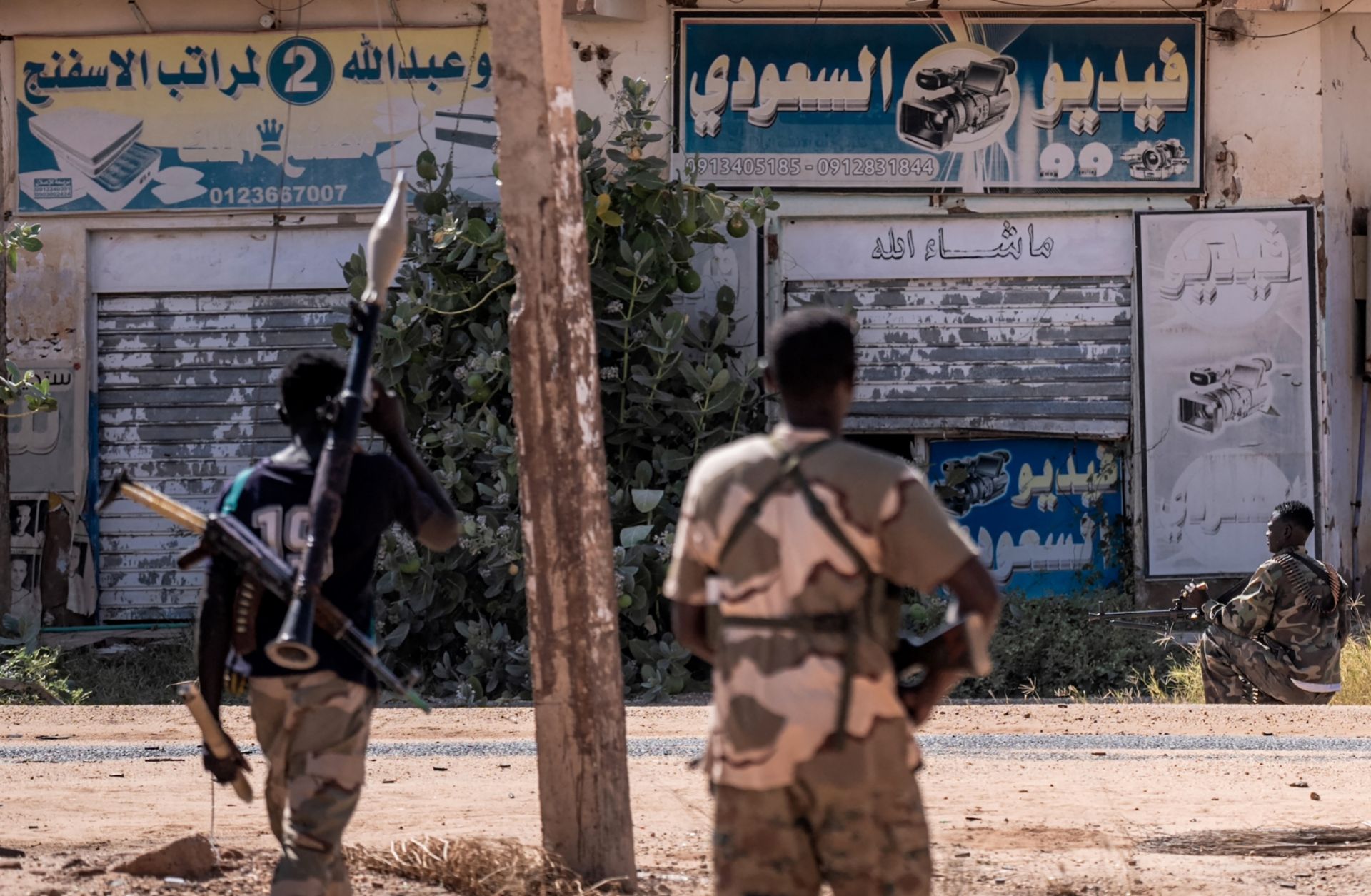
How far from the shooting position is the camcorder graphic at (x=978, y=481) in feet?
40.7

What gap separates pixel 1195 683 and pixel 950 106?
16.3 ft

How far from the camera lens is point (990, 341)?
12.4 m

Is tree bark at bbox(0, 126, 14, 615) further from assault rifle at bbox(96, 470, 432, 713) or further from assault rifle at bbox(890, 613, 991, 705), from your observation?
assault rifle at bbox(890, 613, 991, 705)

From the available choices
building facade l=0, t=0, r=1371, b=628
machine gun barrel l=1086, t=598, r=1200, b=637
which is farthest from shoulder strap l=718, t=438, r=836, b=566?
building facade l=0, t=0, r=1371, b=628

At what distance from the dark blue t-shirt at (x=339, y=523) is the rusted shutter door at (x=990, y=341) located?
9.05m

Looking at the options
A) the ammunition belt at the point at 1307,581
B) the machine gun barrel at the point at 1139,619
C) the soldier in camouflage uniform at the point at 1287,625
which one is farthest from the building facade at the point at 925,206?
the ammunition belt at the point at 1307,581

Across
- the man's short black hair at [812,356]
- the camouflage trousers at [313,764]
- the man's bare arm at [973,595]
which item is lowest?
the camouflage trousers at [313,764]

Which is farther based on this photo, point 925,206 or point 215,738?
point 925,206

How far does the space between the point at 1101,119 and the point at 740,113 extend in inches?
112

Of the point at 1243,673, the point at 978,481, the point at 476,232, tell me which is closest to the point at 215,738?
the point at 1243,673

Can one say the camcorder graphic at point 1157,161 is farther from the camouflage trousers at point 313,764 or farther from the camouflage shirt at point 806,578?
the camouflage shirt at point 806,578

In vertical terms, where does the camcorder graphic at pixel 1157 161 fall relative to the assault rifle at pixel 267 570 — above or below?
above

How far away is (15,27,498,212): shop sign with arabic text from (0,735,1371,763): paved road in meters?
6.05

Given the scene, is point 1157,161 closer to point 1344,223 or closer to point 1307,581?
point 1344,223
